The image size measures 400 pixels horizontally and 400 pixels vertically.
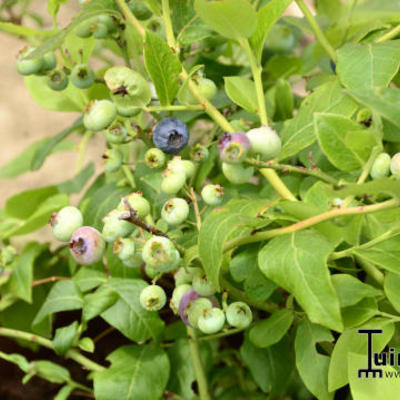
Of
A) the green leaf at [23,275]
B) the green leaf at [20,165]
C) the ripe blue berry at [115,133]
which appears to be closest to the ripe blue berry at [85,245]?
the ripe blue berry at [115,133]

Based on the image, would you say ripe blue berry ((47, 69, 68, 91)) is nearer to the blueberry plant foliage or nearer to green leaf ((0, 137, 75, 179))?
the blueberry plant foliage

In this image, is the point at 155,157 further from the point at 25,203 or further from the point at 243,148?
the point at 25,203

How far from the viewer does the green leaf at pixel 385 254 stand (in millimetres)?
388

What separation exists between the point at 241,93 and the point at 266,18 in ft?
0.21

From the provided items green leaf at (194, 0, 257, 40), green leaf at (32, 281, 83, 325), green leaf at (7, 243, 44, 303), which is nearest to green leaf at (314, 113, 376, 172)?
green leaf at (194, 0, 257, 40)

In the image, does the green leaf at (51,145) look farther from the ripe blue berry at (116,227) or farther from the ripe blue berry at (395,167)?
the ripe blue berry at (395,167)

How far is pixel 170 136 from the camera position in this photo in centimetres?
46

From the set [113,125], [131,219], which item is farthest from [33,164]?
[131,219]

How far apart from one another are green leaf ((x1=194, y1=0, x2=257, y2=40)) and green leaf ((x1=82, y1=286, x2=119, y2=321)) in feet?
0.92

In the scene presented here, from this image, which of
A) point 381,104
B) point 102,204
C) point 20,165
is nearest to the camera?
point 381,104

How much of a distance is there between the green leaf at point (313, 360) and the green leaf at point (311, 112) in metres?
0.15

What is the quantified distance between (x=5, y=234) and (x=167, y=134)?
15.0 inches

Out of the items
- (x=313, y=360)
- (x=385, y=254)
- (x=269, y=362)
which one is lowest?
(x=269, y=362)

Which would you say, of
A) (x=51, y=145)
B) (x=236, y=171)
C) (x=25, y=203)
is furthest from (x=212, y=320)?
(x=25, y=203)
